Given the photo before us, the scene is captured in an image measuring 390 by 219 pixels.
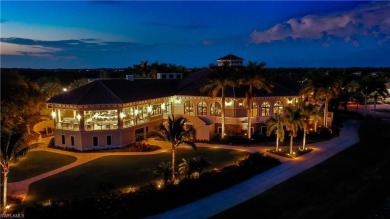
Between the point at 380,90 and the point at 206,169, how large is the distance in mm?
42681

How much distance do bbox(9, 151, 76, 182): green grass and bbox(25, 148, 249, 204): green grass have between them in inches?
94.3

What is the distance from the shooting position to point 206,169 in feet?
98.0

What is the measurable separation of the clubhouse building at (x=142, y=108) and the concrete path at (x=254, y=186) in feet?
32.6

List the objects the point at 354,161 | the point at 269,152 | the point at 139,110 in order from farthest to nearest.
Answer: the point at 139,110, the point at 269,152, the point at 354,161

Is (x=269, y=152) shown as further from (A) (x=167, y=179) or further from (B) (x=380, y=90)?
(B) (x=380, y=90)

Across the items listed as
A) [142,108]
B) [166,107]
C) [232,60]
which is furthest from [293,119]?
[232,60]

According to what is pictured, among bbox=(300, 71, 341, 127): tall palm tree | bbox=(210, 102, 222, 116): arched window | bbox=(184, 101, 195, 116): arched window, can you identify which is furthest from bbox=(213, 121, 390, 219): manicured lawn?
bbox=(184, 101, 195, 116): arched window

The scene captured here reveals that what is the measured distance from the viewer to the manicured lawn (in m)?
20.9

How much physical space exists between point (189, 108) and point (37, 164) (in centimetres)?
2184

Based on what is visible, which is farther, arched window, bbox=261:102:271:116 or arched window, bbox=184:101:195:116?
arched window, bbox=184:101:195:116

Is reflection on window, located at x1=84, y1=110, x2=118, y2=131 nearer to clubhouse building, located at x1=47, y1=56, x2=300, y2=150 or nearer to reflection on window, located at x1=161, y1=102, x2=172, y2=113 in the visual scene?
clubhouse building, located at x1=47, y1=56, x2=300, y2=150

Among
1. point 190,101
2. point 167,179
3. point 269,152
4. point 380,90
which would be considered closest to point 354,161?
point 269,152

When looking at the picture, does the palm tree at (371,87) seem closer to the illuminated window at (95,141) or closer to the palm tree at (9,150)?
the illuminated window at (95,141)

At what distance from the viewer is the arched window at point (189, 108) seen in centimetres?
4719
